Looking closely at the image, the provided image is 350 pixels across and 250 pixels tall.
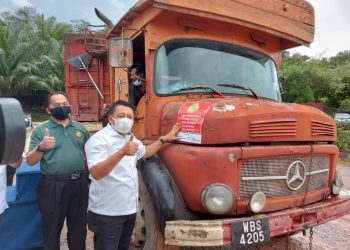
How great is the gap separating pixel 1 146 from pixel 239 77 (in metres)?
A: 3.04

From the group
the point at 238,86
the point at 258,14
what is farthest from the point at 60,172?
the point at 258,14

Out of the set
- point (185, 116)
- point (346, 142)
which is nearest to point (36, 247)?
point (185, 116)

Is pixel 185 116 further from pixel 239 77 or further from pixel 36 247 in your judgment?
pixel 36 247

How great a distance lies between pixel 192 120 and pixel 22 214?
1.89 m

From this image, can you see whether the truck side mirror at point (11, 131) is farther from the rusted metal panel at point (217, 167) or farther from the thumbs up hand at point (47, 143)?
the rusted metal panel at point (217, 167)

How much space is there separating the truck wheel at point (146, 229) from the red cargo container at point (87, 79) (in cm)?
298

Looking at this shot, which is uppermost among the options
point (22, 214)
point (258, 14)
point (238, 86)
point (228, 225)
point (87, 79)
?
point (258, 14)

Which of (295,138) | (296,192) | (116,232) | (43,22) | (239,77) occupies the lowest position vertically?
(116,232)

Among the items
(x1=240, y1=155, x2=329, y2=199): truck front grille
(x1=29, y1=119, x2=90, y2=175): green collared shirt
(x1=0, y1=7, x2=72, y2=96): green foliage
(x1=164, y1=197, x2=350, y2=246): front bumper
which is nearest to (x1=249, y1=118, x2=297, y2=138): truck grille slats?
(x1=240, y1=155, x2=329, y2=199): truck front grille

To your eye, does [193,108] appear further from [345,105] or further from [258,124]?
[345,105]

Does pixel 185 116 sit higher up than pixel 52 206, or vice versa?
pixel 185 116

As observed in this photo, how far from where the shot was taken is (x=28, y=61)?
25.3 metres

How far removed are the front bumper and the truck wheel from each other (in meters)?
0.44

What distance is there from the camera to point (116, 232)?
9.23 ft
